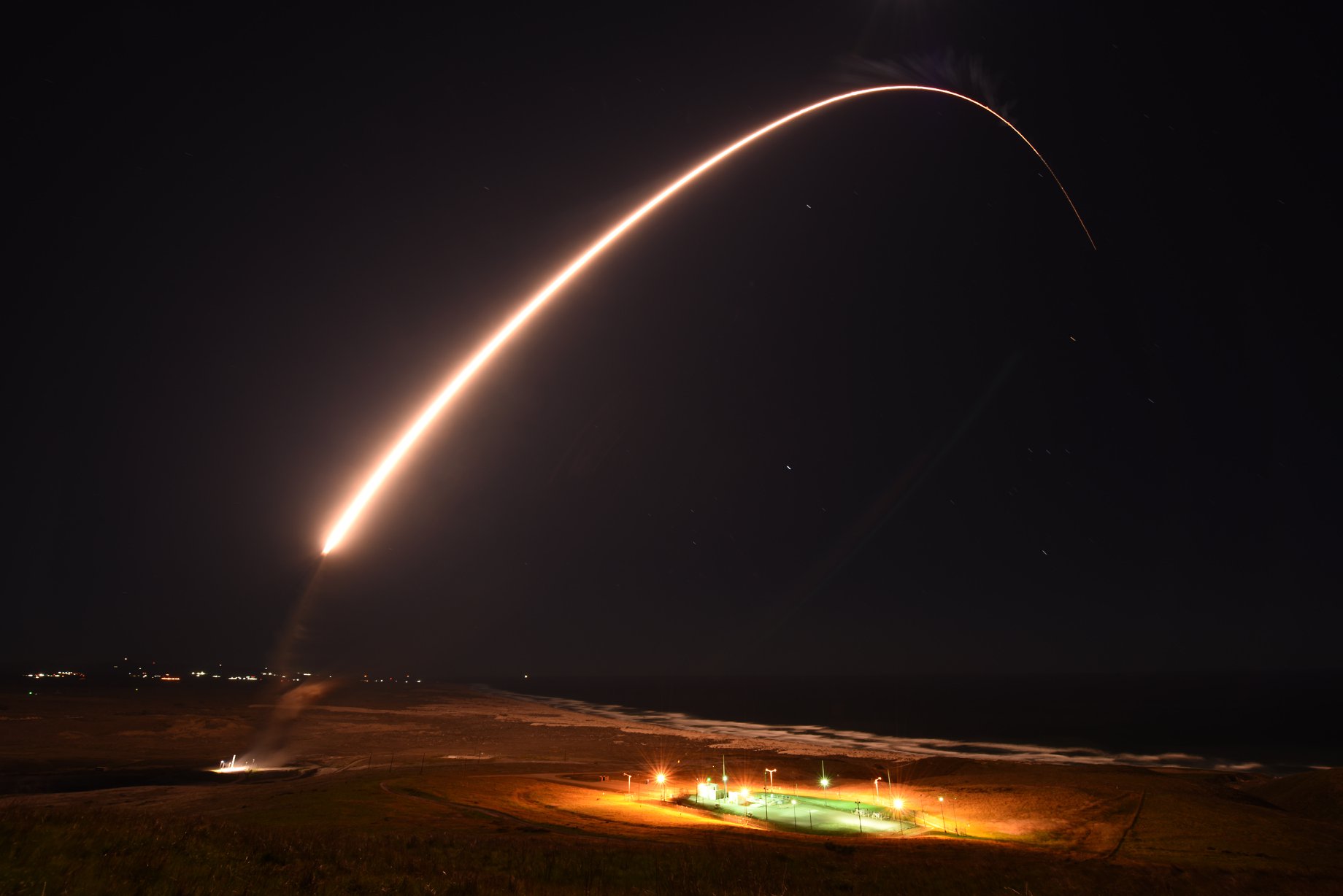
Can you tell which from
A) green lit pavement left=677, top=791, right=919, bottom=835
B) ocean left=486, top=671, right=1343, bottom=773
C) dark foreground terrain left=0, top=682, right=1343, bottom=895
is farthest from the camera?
ocean left=486, top=671, right=1343, bottom=773

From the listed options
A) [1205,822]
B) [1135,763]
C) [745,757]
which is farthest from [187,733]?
[1135,763]

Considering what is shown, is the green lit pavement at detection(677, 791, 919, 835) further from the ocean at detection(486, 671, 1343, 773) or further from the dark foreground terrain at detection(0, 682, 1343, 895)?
the ocean at detection(486, 671, 1343, 773)

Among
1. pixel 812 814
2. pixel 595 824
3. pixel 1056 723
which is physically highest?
pixel 595 824

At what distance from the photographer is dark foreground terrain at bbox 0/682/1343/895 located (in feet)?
40.7

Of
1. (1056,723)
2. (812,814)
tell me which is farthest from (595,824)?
(1056,723)

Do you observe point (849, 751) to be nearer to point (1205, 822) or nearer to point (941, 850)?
point (1205, 822)

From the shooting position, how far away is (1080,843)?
23.2 metres

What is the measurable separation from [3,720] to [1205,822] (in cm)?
8934

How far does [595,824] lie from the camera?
23438 mm

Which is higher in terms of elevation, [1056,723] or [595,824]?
[595,824]

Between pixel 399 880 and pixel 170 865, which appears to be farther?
pixel 399 880

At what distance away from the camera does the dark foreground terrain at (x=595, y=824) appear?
12.4m

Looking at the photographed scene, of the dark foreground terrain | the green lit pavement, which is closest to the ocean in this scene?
the dark foreground terrain

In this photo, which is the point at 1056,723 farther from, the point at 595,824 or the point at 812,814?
the point at 595,824
